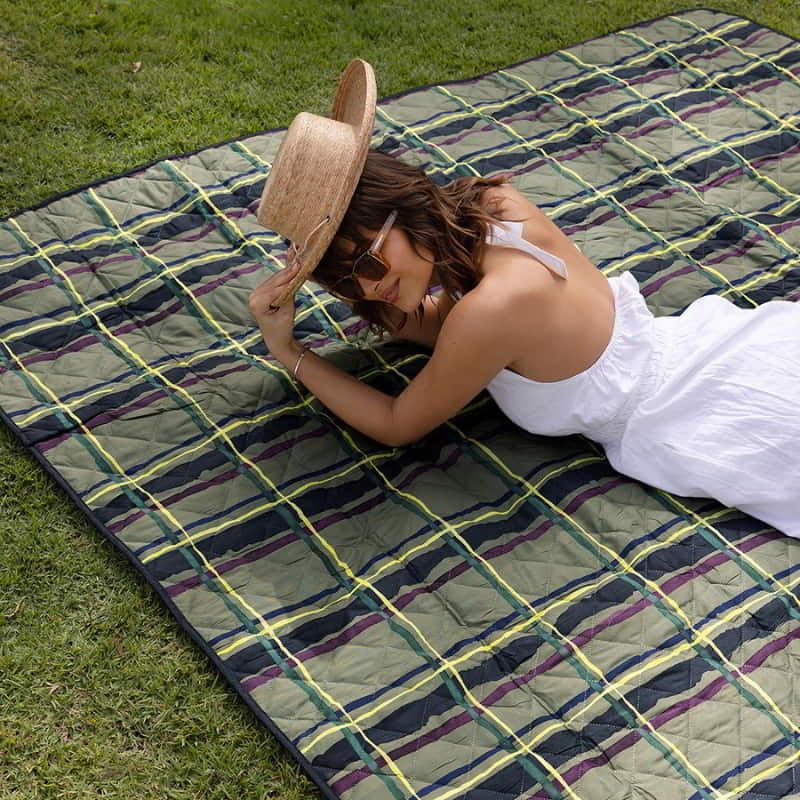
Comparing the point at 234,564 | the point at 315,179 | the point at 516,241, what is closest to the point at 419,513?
the point at 234,564

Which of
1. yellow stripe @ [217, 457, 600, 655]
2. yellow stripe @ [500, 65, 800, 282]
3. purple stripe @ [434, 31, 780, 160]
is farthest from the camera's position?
purple stripe @ [434, 31, 780, 160]

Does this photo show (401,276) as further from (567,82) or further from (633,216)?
(567,82)

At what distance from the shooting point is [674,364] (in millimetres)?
2371

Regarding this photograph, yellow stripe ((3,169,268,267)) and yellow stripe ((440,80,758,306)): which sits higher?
yellow stripe ((440,80,758,306))

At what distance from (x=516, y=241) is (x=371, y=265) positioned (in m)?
0.36

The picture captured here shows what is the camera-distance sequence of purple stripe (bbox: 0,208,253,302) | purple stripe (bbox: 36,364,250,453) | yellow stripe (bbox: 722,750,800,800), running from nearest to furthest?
yellow stripe (bbox: 722,750,800,800), purple stripe (bbox: 36,364,250,453), purple stripe (bbox: 0,208,253,302)

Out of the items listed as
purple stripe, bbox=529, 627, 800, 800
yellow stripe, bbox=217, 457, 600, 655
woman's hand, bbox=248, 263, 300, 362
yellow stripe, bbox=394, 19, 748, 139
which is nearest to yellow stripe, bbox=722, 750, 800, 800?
purple stripe, bbox=529, 627, 800, 800

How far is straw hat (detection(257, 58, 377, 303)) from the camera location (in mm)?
2029

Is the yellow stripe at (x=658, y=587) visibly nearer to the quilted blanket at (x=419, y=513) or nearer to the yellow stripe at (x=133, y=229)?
the quilted blanket at (x=419, y=513)

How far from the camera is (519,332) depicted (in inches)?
84.7

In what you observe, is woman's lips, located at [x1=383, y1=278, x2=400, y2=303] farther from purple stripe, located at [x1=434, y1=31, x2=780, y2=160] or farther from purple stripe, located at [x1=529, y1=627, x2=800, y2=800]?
purple stripe, located at [x1=434, y1=31, x2=780, y2=160]

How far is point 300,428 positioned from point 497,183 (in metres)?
0.83

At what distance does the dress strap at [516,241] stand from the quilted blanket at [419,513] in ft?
1.77

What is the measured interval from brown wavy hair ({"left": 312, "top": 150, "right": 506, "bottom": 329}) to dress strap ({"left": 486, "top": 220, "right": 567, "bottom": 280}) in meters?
0.03
